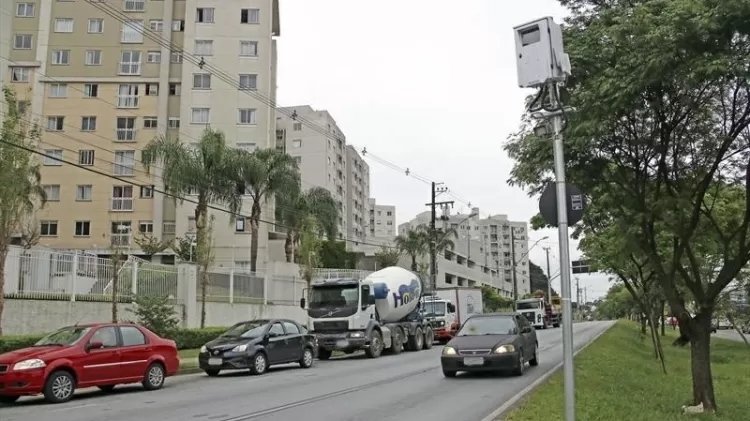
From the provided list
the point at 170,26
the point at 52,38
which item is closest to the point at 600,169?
the point at 170,26

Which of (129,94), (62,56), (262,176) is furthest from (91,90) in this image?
Answer: (262,176)

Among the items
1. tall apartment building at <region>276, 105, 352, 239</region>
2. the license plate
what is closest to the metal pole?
the license plate

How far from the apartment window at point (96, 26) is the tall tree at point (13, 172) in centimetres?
4027

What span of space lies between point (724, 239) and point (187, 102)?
155 feet

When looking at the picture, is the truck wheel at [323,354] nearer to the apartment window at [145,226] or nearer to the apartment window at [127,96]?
the apartment window at [145,226]

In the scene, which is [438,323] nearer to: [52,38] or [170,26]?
[170,26]

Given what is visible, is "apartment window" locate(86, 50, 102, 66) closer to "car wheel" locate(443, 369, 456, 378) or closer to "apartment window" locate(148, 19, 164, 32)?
"apartment window" locate(148, 19, 164, 32)

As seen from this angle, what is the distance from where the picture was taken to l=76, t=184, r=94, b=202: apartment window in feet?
175

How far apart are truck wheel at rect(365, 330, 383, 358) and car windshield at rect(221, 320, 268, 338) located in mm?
5664

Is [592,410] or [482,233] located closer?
[592,410]

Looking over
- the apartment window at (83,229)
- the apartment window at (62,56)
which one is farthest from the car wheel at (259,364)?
the apartment window at (62,56)

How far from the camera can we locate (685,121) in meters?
13.2

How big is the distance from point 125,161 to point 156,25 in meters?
11.7

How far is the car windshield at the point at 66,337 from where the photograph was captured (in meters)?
13.8
